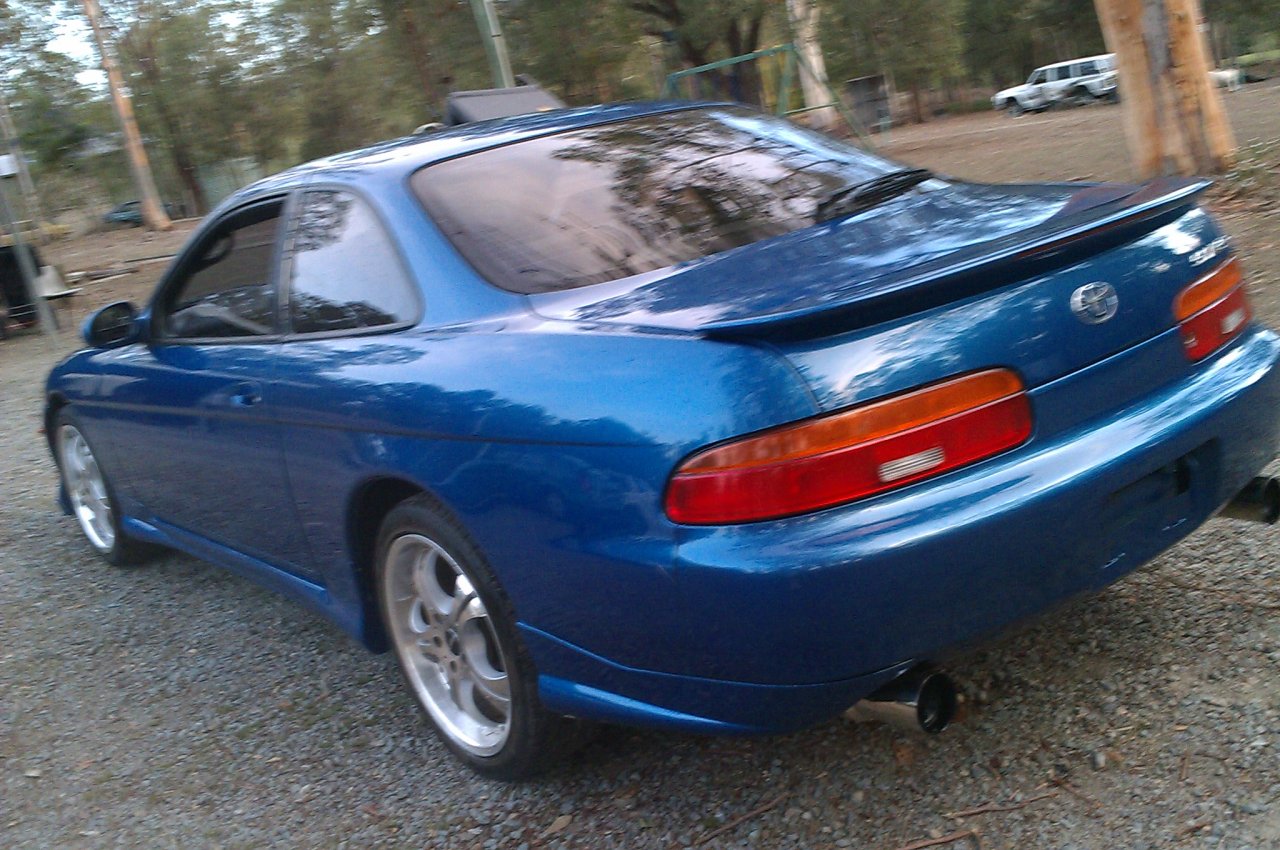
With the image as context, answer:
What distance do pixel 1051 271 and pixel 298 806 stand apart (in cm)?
Result: 219

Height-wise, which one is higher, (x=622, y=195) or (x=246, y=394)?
(x=622, y=195)

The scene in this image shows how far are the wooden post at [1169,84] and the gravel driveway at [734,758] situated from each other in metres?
7.63

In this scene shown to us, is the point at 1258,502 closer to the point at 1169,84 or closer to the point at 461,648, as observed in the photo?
the point at 461,648

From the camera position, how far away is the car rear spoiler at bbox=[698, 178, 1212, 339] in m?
2.26

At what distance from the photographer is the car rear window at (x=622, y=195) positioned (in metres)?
2.97

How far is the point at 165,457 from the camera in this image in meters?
4.22

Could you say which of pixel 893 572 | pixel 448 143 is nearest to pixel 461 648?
pixel 893 572

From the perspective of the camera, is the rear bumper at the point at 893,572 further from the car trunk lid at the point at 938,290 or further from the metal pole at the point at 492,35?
the metal pole at the point at 492,35

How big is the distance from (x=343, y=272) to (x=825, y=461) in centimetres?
162

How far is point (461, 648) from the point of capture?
10.1 feet

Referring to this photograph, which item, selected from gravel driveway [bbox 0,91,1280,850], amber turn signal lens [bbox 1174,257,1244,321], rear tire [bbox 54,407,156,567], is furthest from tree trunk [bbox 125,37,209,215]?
amber turn signal lens [bbox 1174,257,1244,321]

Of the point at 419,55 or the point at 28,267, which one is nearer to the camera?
the point at 28,267

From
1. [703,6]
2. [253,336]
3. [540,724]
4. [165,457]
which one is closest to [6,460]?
[165,457]

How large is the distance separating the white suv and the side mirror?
36.4m
